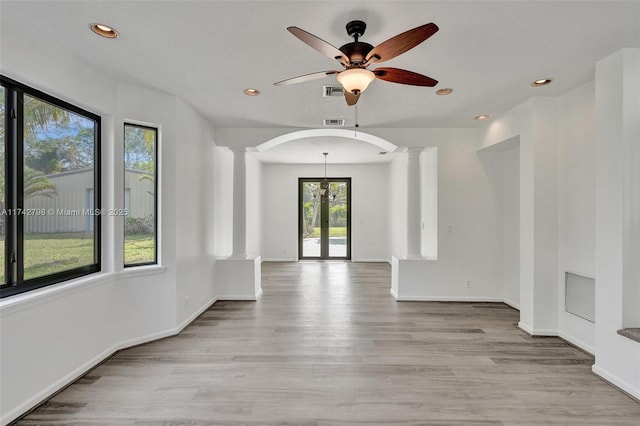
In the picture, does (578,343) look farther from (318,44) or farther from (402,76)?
(318,44)

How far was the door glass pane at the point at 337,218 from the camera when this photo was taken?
9180 millimetres

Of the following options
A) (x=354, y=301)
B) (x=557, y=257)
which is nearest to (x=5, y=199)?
(x=354, y=301)

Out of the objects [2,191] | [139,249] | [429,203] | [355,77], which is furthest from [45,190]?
A: [429,203]

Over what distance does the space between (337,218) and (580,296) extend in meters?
6.27

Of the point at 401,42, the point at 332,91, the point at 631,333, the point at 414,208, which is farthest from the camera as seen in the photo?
the point at 414,208

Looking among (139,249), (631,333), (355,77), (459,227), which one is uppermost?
(355,77)

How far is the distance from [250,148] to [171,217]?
195 centimetres

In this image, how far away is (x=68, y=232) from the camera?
2830 millimetres

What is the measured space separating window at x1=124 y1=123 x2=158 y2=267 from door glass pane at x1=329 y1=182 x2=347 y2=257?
19.6 feet

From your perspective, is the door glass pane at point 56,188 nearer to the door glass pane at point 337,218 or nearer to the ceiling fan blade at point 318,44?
the ceiling fan blade at point 318,44

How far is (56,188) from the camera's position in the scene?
106 inches

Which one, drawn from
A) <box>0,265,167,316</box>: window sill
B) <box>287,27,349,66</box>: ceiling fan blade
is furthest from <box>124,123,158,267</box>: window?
<box>287,27,349,66</box>: ceiling fan blade

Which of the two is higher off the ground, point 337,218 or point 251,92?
point 251,92

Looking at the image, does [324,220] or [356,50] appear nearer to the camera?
[356,50]
